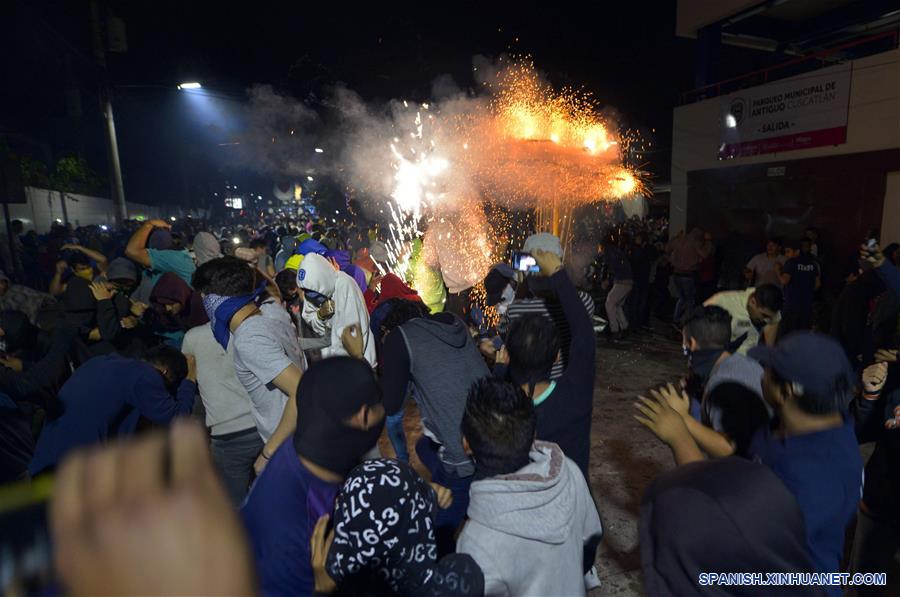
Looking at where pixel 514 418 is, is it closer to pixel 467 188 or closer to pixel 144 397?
pixel 144 397

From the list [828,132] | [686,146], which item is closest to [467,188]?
[686,146]

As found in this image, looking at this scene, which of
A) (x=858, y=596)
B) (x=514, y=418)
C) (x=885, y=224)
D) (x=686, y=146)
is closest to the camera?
(x=514, y=418)

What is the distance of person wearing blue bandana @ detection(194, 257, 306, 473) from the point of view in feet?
9.53

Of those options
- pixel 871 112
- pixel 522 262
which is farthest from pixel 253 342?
pixel 871 112

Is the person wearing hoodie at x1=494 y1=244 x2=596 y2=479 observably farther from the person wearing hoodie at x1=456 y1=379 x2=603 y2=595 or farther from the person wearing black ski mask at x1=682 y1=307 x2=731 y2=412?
the person wearing black ski mask at x1=682 y1=307 x2=731 y2=412

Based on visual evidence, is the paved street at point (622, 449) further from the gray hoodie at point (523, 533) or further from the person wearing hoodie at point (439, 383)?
the gray hoodie at point (523, 533)

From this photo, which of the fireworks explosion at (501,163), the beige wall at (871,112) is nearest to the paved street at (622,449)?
the fireworks explosion at (501,163)

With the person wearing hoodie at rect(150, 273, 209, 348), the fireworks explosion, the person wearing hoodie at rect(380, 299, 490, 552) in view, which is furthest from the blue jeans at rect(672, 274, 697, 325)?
the person wearing hoodie at rect(150, 273, 209, 348)

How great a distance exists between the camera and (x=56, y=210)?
2008 cm

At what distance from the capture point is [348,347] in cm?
374

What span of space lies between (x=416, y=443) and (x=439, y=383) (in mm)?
585

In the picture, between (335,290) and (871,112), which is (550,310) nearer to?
(335,290)

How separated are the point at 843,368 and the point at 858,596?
1.82 meters

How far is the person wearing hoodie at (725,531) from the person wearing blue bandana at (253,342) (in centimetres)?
207
